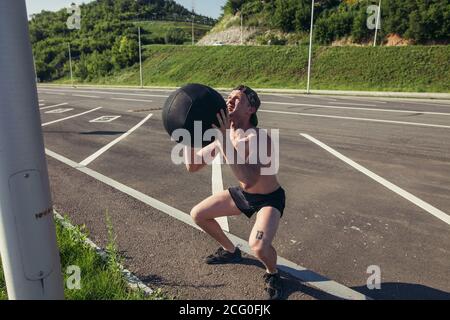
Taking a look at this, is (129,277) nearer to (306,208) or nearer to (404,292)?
(404,292)

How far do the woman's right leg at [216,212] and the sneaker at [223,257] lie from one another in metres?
0.05

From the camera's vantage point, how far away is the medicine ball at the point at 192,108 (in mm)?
3287

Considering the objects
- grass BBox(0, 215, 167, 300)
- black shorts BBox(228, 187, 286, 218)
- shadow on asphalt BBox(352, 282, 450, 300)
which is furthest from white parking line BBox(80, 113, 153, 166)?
shadow on asphalt BBox(352, 282, 450, 300)

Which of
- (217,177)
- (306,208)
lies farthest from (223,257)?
(217,177)

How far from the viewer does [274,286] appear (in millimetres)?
3381

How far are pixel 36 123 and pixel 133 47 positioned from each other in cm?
5903

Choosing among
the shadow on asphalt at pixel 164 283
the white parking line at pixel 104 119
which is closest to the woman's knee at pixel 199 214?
Answer: the shadow on asphalt at pixel 164 283

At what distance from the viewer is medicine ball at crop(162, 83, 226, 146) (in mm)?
3287

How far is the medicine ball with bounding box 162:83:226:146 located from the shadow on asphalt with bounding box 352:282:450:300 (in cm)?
213

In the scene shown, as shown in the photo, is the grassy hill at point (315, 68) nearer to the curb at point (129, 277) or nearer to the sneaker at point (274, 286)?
the sneaker at point (274, 286)

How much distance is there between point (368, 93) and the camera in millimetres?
26172

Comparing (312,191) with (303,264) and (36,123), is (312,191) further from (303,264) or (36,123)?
(36,123)

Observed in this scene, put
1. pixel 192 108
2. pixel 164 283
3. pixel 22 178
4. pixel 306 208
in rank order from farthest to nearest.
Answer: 1. pixel 306 208
2. pixel 164 283
3. pixel 192 108
4. pixel 22 178

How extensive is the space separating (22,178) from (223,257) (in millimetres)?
2385
